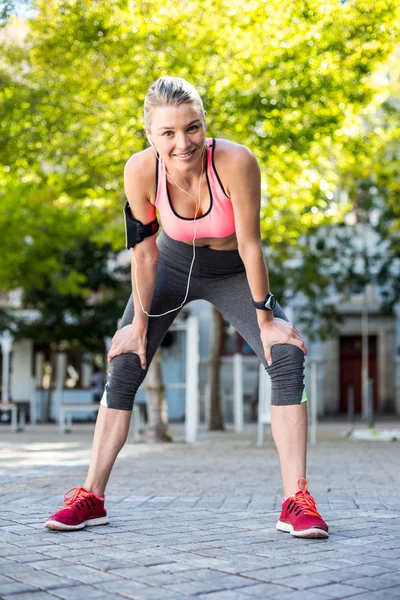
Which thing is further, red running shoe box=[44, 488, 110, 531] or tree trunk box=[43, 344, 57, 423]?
tree trunk box=[43, 344, 57, 423]

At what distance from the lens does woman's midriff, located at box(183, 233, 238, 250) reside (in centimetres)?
395

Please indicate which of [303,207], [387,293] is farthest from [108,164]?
[387,293]

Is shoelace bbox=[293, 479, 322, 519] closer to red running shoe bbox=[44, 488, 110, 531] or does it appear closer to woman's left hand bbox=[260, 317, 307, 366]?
woman's left hand bbox=[260, 317, 307, 366]

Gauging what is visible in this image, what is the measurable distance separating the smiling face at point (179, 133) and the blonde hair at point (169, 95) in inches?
0.7

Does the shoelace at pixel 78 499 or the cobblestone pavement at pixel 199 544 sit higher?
the shoelace at pixel 78 499

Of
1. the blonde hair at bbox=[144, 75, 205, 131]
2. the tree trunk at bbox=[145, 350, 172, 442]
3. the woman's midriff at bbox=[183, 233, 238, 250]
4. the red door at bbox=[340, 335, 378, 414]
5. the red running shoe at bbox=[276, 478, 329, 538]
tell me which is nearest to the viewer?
the red running shoe at bbox=[276, 478, 329, 538]

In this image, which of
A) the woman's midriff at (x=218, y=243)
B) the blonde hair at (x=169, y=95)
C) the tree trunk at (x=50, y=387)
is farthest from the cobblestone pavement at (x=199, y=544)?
the tree trunk at (x=50, y=387)

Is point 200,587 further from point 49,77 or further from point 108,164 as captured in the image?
point 49,77

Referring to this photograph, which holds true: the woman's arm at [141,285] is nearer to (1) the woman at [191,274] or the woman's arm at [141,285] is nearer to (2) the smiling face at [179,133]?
(1) the woman at [191,274]

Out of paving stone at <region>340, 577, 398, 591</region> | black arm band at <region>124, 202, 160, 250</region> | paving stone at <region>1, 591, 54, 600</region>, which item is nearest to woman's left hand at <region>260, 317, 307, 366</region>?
black arm band at <region>124, 202, 160, 250</region>

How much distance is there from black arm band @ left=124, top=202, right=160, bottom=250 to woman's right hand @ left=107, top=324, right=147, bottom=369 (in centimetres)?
40

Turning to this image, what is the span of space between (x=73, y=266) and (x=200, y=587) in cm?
2519

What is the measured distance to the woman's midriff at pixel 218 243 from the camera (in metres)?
3.95

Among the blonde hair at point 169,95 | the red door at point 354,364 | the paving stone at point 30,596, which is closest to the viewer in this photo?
the paving stone at point 30,596
